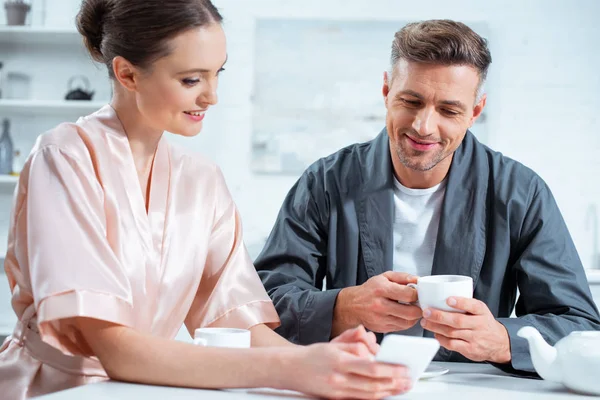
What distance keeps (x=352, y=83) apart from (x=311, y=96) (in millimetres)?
241

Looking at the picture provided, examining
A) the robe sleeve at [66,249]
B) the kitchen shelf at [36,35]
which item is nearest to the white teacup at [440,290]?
the robe sleeve at [66,249]

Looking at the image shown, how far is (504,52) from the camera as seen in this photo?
14.2ft

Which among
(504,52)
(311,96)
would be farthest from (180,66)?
(504,52)

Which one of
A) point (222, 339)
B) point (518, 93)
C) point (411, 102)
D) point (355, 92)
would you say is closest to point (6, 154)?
point (355, 92)

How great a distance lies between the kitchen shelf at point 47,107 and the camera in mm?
4125

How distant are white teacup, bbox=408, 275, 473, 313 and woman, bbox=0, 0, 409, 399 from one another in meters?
0.25

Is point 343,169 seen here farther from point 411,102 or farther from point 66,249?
point 66,249

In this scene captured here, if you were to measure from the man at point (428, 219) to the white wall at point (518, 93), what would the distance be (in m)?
2.25

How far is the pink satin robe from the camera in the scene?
1261 millimetres

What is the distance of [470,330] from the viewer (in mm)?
1459

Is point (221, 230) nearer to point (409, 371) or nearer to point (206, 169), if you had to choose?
point (206, 169)

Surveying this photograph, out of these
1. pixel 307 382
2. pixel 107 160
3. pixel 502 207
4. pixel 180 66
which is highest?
pixel 180 66

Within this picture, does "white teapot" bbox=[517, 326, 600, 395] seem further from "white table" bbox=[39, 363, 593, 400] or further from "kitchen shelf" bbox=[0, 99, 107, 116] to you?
"kitchen shelf" bbox=[0, 99, 107, 116]

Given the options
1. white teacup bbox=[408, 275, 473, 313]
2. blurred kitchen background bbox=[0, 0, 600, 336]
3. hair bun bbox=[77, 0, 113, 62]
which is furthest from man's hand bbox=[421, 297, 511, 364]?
blurred kitchen background bbox=[0, 0, 600, 336]
